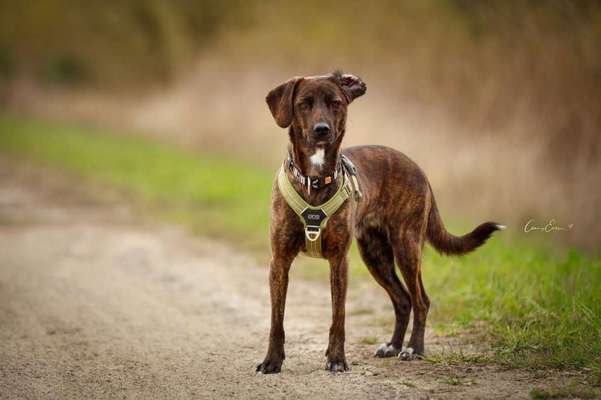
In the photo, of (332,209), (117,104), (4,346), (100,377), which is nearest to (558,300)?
(332,209)

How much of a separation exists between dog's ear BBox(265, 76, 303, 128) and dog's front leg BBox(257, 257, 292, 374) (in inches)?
35.1

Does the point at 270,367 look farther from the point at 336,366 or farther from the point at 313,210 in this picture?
the point at 313,210

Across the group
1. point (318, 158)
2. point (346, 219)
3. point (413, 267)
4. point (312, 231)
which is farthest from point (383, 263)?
point (318, 158)

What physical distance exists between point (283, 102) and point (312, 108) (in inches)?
7.9

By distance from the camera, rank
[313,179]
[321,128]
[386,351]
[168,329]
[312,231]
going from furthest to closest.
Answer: [168,329] → [386,351] → [313,179] → [312,231] → [321,128]

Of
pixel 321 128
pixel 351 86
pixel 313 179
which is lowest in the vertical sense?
pixel 313 179

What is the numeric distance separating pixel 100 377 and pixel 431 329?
259cm

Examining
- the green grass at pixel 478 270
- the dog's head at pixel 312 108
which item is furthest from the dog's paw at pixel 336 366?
the dog's head at pixel 312 108

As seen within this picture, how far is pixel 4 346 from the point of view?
5.00m

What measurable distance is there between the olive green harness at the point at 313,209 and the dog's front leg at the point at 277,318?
0.21m

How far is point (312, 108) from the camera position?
441 cm

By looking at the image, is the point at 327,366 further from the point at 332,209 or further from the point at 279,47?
the point at 279,47

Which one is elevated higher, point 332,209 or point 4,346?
point 332,209

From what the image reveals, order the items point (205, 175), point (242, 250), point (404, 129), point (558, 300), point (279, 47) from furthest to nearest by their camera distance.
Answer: point (279, 47) < point (205, 175) < point (404, 129) < point (242, 250) < point (558, 300)
